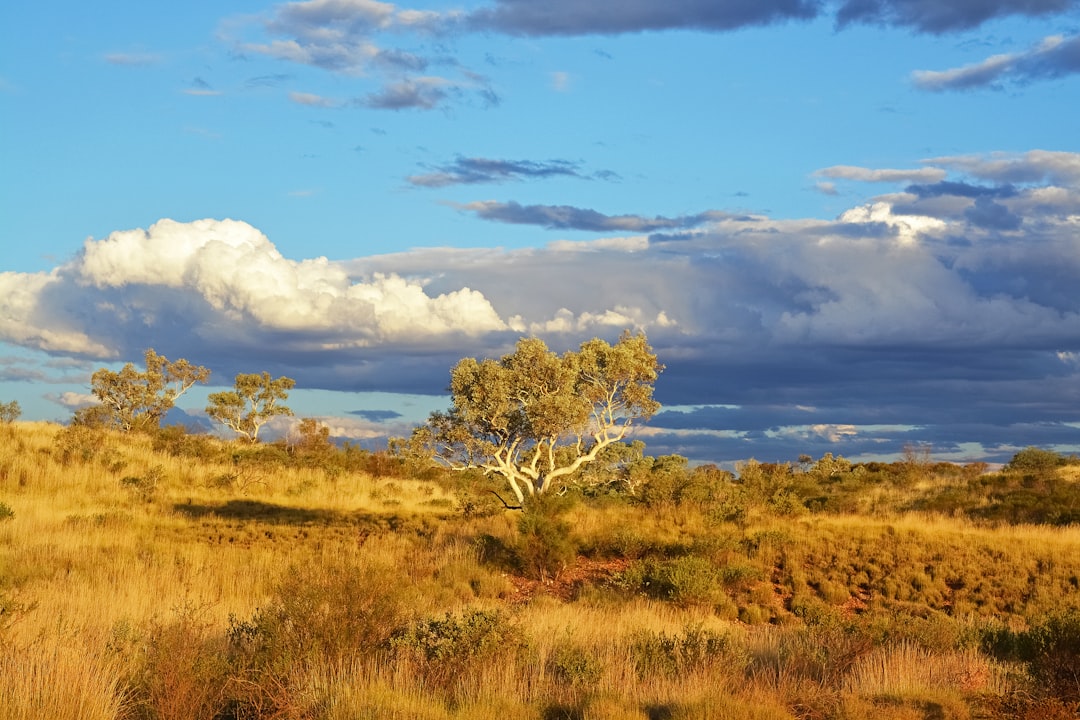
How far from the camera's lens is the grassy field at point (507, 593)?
963 centimetres

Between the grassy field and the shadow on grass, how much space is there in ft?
0.58

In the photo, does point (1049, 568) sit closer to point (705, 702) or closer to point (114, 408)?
point (705, 702)

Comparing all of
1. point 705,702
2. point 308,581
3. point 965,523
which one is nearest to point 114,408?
point 965,523

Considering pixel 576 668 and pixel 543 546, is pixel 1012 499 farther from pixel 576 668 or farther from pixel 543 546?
pixel 576 668

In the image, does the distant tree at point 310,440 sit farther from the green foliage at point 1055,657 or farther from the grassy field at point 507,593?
the green foliage at point 1055,657

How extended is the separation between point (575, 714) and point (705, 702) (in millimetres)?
1246

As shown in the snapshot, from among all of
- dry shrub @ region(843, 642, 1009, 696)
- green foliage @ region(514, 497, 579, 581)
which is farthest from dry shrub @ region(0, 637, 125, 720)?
green foliage @ region(514, 497, 579, 581)

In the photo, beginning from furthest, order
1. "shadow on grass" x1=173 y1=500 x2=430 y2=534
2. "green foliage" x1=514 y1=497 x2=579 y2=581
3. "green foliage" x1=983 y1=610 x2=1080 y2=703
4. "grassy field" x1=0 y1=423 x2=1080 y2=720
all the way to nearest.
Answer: "shadow on grass" x1=173 y1=500 x2=430 y2=534
"green foliage" x1=514 y1=497 x2=579 y2=581
"green foliage" x1=983 y1=610 x2=1080 y2=703
"grassy field" x1=0 y1=423 x2=1080 y2=720

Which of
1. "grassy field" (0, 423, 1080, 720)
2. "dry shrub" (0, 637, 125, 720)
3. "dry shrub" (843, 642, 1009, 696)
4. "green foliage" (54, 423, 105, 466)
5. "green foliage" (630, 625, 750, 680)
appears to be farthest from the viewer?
"green foliage" (54, 423, 105, 466)

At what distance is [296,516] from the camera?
3228cm

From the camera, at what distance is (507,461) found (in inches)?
1086

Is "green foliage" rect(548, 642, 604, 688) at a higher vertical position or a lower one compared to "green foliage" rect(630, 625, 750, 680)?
higher

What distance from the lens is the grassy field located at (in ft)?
31.6

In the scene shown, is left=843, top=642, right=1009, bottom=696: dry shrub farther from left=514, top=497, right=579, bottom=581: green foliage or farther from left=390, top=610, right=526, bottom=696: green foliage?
left=514, top=497, right=579, bottom=581: green foliage
